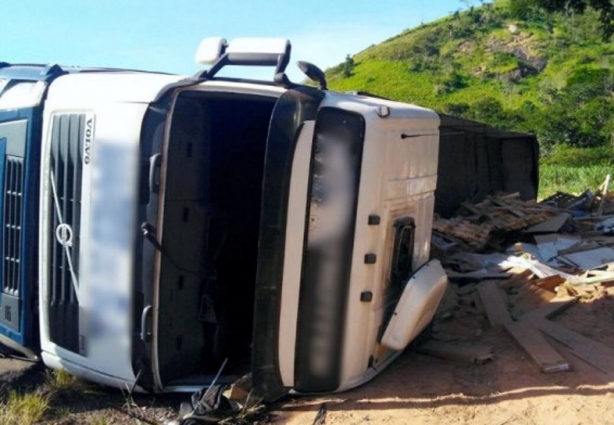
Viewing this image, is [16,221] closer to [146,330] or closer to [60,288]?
[60,288]

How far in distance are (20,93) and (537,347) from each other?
415 cm

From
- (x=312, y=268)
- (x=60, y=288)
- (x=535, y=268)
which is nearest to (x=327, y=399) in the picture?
(x=312, y=268)

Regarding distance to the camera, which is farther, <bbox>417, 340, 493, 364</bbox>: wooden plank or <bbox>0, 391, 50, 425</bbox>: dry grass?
<bbox>417, 340, 493, 364</bbox>: wooden plank

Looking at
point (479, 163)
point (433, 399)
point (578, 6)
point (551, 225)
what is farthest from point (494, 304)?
point (578, 6)

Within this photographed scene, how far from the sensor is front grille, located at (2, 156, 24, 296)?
17.9ft

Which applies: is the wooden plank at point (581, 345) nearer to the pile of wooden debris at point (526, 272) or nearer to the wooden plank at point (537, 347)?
the pile of wooden debris at point (526, 272)

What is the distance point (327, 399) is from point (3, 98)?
315 centimetres

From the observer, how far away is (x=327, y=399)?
5000 mm

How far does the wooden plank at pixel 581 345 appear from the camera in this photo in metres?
5.59

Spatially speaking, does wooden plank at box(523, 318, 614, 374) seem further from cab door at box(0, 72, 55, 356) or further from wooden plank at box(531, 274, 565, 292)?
cab door at box(0, 72, 55, 356)

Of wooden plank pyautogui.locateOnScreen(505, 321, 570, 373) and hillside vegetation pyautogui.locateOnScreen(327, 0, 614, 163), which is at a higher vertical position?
hillside vegetation pyautogui.locateOnScreen(327, 0, 614, 163)

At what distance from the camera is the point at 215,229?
5.43 m

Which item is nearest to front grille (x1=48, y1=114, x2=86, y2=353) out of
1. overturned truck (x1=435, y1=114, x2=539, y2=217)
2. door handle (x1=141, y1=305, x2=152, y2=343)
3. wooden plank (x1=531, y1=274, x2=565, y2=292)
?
door handle (x1=141, y1=305, x2=152, y2=343)

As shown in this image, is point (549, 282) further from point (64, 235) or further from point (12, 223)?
point (12, 223)
